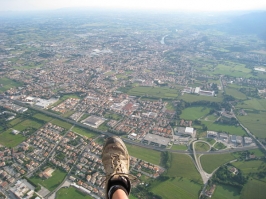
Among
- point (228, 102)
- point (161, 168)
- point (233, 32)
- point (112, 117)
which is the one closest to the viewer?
point (161, 168)

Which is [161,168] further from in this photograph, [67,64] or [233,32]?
[233,32]

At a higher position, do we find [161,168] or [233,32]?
[161,168]

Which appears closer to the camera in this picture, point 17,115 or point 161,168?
point 161,168

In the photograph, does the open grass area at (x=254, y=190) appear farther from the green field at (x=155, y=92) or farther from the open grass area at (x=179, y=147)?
the green field at (x=155, y=92)

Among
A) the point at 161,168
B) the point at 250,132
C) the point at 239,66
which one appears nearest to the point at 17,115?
the point at 161,168

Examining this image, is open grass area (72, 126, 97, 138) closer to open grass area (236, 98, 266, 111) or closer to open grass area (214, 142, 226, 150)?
open grass area (214, 142, 226, 150)

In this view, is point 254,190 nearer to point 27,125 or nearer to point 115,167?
point 115,167

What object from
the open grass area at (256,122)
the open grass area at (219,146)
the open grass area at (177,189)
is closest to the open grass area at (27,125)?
the open grass area at (177,189)

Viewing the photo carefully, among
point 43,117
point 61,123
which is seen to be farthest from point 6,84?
point 61,123
